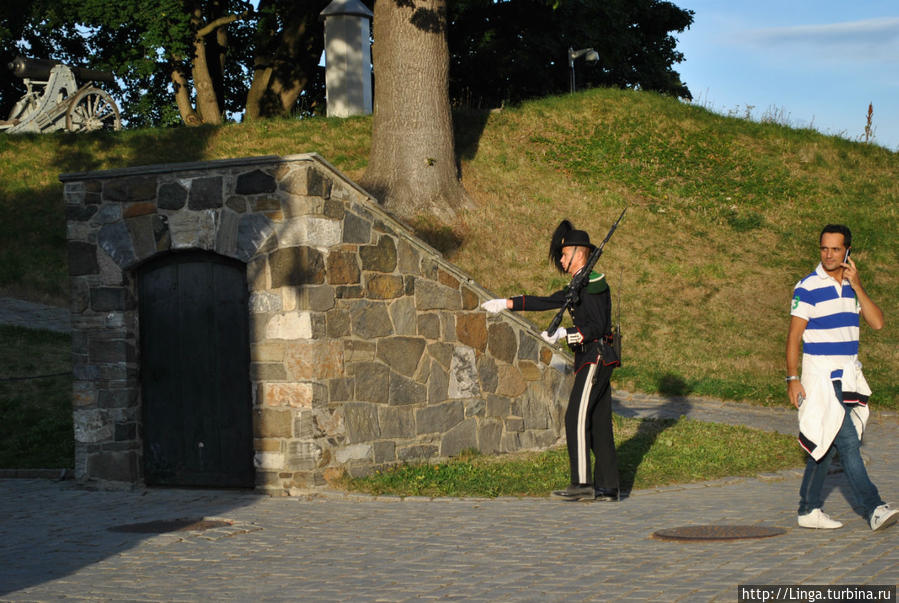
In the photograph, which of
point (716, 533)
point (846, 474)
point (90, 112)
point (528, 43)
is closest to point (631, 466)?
point (716, 533)

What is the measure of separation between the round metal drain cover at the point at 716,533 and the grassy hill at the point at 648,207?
8269 mm

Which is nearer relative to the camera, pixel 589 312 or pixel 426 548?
pixel 426 548

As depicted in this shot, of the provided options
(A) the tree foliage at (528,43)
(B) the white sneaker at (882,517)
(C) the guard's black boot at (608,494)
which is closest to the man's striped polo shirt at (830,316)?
(B) the white sneaker at (882,517)

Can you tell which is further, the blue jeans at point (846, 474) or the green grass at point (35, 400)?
the green grass at point (35, 400)

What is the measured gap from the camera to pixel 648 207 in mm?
22266

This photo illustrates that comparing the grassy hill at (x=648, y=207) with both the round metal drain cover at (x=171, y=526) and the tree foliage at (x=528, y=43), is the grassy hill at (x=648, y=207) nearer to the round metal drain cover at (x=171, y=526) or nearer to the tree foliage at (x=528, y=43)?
the tree foliage at (x=528, y=43)

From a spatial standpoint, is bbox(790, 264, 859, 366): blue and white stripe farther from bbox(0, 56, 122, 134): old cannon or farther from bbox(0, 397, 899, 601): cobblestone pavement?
bbox(0, 56, 122, 134): old cannon

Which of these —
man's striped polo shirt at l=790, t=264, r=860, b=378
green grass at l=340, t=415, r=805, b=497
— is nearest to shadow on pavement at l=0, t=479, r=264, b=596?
green grass at l=340, t=415, r=805, b=497

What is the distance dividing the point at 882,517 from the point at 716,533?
1.01 meters

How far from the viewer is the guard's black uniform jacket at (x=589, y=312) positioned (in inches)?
347

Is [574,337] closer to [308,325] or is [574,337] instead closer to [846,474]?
[308,325]

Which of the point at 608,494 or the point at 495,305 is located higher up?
the point at 495,305

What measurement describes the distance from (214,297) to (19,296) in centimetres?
1129

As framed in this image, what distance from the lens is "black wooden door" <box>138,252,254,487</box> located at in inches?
387
